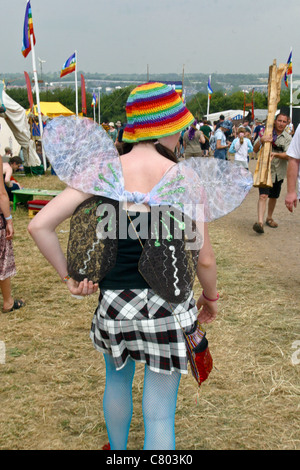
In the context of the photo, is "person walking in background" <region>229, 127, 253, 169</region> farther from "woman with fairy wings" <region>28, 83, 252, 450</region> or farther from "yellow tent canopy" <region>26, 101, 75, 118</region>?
"yellow tent canopy" <region>26, 101, 75, 118</region>

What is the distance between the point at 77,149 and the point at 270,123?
5420mm

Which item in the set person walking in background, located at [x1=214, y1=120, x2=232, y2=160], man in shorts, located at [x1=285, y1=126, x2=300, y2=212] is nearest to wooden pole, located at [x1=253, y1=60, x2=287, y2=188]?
man in shorts, located at [x1=285, y1=126, x2=300, y2=212]

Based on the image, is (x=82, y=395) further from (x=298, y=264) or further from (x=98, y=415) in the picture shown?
(x=298, y=264)

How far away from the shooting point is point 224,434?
2.70 meters

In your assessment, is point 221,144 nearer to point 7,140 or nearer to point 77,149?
point 7,140

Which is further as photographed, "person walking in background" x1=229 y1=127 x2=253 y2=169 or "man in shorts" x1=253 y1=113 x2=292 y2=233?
"person walking in background" x1=229 y1=127 x2=253 y2=169

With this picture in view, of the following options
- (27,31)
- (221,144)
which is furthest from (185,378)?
(27,31)

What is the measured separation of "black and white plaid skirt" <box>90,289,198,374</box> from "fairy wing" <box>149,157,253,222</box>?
367 mm

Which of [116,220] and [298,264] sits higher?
[116,220]

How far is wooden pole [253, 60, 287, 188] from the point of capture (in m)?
6.38

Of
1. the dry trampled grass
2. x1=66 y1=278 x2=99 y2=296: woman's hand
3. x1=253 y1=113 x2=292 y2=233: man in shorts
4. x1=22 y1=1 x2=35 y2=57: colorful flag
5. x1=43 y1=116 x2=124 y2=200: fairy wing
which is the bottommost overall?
the dry trampled grass

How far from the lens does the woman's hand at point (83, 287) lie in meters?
1.83
